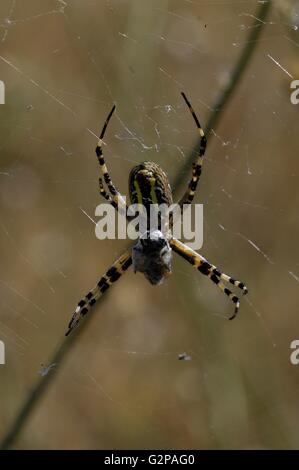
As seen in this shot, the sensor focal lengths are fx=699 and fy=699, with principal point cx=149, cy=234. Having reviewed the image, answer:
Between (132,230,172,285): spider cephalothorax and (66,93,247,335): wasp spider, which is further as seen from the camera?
(132,230,172,285): spider cephalothorax

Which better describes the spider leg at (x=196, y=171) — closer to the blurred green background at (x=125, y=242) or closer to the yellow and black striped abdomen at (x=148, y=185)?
the yellow and black striped abdomen at (x=148, y=185)

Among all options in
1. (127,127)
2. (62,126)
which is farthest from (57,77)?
(127,127)

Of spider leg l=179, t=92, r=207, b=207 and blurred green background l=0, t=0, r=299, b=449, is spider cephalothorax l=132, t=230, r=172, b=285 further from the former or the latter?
blurred green background l=0, t=0, r=299, b=449

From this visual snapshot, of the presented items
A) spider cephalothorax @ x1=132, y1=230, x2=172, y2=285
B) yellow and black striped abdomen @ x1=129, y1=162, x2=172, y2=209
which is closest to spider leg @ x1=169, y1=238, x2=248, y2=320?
spider cephalothorax @ x1=132, y1=230, x2=172, y2=285

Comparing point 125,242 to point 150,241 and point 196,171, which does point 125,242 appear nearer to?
point 150,241

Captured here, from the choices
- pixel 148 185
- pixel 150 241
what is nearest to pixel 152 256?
pixel 150 241

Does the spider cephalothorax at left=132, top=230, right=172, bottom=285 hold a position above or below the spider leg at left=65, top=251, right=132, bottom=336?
above

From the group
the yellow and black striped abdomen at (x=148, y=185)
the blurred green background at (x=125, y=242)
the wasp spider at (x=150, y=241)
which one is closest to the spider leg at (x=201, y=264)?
the wasp spider at (x=150, y=241)
